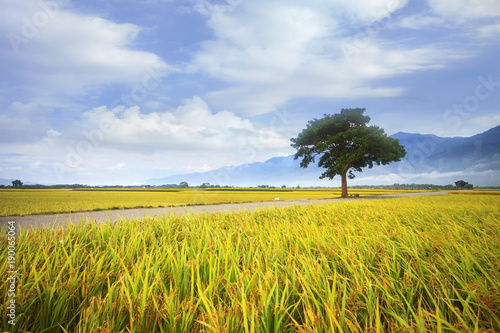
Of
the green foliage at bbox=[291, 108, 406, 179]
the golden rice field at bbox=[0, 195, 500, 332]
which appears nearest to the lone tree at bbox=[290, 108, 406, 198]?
the green foliage at bbox=[291, 108, 406, 179]

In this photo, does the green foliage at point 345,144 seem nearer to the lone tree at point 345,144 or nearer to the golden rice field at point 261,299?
the lone tree at point 345,144

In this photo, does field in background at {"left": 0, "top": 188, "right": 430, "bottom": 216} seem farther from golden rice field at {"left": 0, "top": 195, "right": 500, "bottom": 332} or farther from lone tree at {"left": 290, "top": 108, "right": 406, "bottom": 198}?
golden rice field at {"left": 0, "top": 195, "right": 500, "bottom": 332}

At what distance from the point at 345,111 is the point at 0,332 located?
4270 centimetres

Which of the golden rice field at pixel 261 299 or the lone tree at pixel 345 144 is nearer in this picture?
the golden rice field at pixel 261 299

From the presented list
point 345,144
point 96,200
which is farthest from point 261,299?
point 345,144

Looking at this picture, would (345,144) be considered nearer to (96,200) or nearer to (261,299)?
(96,200)

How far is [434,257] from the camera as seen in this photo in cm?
316

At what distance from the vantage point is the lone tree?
33.9 meters

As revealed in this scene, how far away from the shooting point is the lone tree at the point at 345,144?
33.9 meters

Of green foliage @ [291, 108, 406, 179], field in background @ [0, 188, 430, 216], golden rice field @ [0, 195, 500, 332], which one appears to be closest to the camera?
golden rice field @ [0, 195, 500, 332]

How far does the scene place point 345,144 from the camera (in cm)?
3728

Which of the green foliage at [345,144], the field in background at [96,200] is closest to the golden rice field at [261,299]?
the field in background at [96,200]

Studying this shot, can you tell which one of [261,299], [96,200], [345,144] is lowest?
[96,200]

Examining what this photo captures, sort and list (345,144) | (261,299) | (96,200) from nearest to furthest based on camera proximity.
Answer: (261,299) < (96,200) < (345,144)
